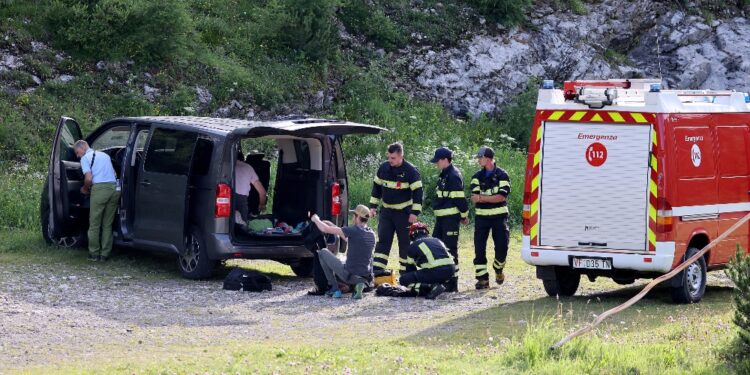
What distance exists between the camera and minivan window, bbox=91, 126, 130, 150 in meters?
15.7

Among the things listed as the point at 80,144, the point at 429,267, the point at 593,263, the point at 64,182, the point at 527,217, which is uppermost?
the point at 80,144

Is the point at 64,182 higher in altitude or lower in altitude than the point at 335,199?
higher

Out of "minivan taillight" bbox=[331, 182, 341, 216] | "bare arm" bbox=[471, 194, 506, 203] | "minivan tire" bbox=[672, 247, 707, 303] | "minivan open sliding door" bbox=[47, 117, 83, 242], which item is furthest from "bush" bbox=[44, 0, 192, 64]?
"minivan tire" bbox=[672, 247, 707, 303]

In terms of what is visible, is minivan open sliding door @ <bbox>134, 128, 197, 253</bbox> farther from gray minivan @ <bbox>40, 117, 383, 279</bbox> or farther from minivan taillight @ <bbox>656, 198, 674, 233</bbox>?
minivan taillight @ <bbox>656, 198, 674, 233</bbox>

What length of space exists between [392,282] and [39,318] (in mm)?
4228

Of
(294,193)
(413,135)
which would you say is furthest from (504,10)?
(294,193)

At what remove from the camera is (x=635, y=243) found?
12.5m

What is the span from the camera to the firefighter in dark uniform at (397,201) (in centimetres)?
1402

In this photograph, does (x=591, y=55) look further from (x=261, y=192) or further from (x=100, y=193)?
(x=100, y=193)

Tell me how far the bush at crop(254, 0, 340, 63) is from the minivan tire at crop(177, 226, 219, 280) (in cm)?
1165

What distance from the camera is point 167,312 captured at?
11.8m

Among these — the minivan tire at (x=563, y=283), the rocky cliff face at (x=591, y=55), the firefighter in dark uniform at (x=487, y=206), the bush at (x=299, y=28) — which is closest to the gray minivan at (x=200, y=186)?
the firefighter in dark uniform at (x=487, y=206)

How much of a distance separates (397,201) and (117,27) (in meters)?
10.5

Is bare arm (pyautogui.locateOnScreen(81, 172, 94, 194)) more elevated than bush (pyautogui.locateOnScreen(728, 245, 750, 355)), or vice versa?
bare arm (pyautogui.locateOnScreen(81, 172, 94, 194))
